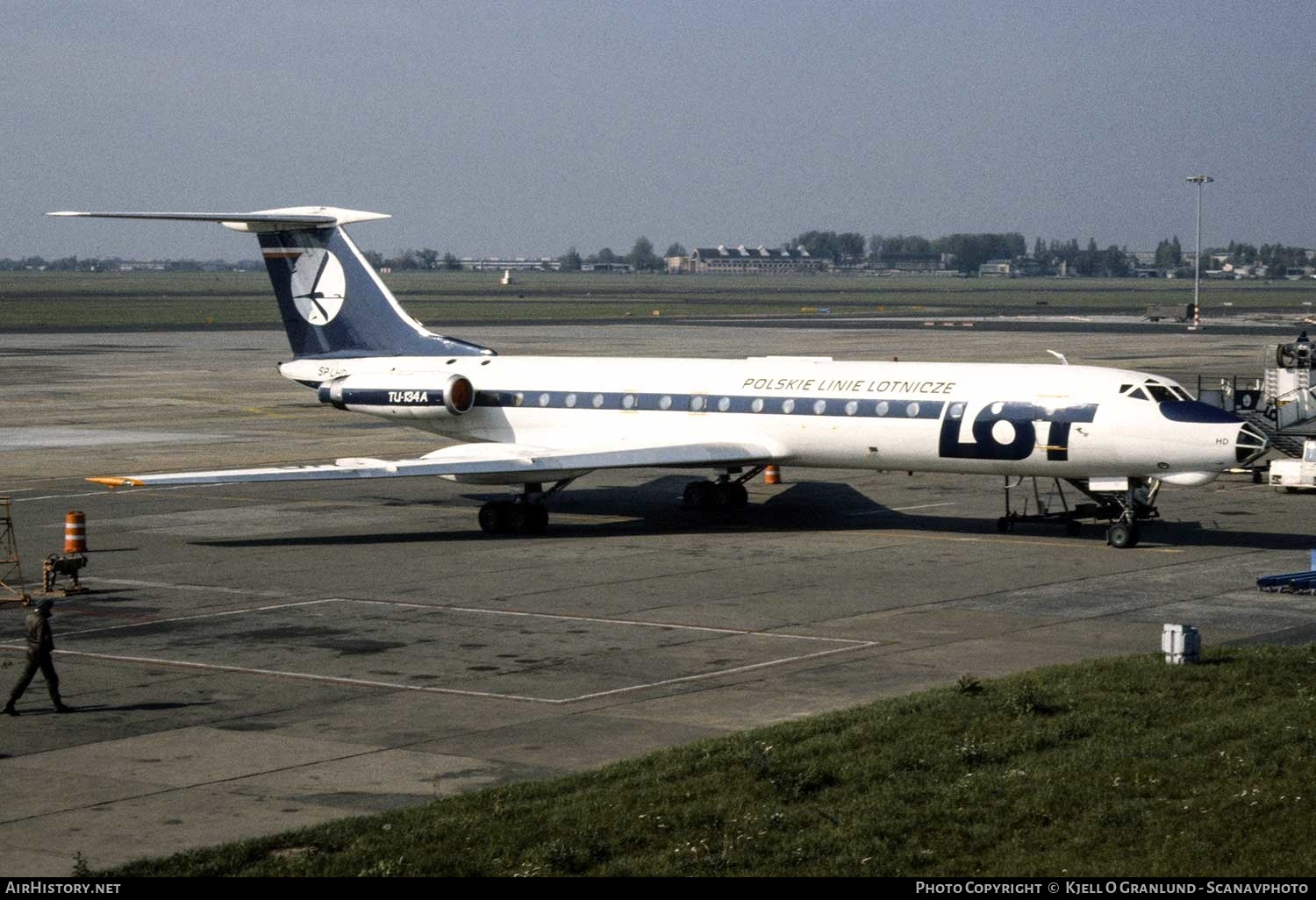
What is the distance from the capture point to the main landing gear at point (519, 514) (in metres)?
31.4

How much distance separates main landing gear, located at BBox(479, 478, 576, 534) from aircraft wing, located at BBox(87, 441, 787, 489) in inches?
20.1

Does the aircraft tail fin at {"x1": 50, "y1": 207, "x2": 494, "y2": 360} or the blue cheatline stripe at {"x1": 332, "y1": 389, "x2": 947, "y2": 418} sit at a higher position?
the aircraft tail fin at {"x1": 50, "y1": 207, "x2": 494, "y2": 360}

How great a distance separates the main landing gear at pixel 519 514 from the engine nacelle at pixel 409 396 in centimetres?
351

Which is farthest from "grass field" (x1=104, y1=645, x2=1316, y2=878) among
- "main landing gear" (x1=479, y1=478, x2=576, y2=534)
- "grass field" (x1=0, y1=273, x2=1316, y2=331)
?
"grass field" (x1=0, y1=273, x2=1316, y2=331)

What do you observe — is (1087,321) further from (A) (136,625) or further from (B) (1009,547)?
(A) (136,625)

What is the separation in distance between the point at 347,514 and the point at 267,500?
309 centimetres

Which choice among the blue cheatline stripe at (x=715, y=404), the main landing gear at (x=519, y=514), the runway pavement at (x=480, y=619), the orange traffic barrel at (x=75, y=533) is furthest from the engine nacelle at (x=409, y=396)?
the orange traffic barrel at (x=75, y=533)

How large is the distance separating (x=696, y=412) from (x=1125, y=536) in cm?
820

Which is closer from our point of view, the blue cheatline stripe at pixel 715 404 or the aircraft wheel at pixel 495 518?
the blue cheatline stripe at pixel 715 404

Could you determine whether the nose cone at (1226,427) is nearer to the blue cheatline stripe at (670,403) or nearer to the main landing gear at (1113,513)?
the main landing gear at (1113,513)

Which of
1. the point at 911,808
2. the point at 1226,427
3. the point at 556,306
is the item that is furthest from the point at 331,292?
the point at 556,306

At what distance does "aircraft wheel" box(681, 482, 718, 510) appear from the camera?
112 ft

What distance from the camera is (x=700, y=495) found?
34.2 meters

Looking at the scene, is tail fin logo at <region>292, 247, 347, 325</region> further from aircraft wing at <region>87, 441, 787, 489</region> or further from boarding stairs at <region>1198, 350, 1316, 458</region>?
boarding stairs at <region>1198, 350, 1316, 458</region>
